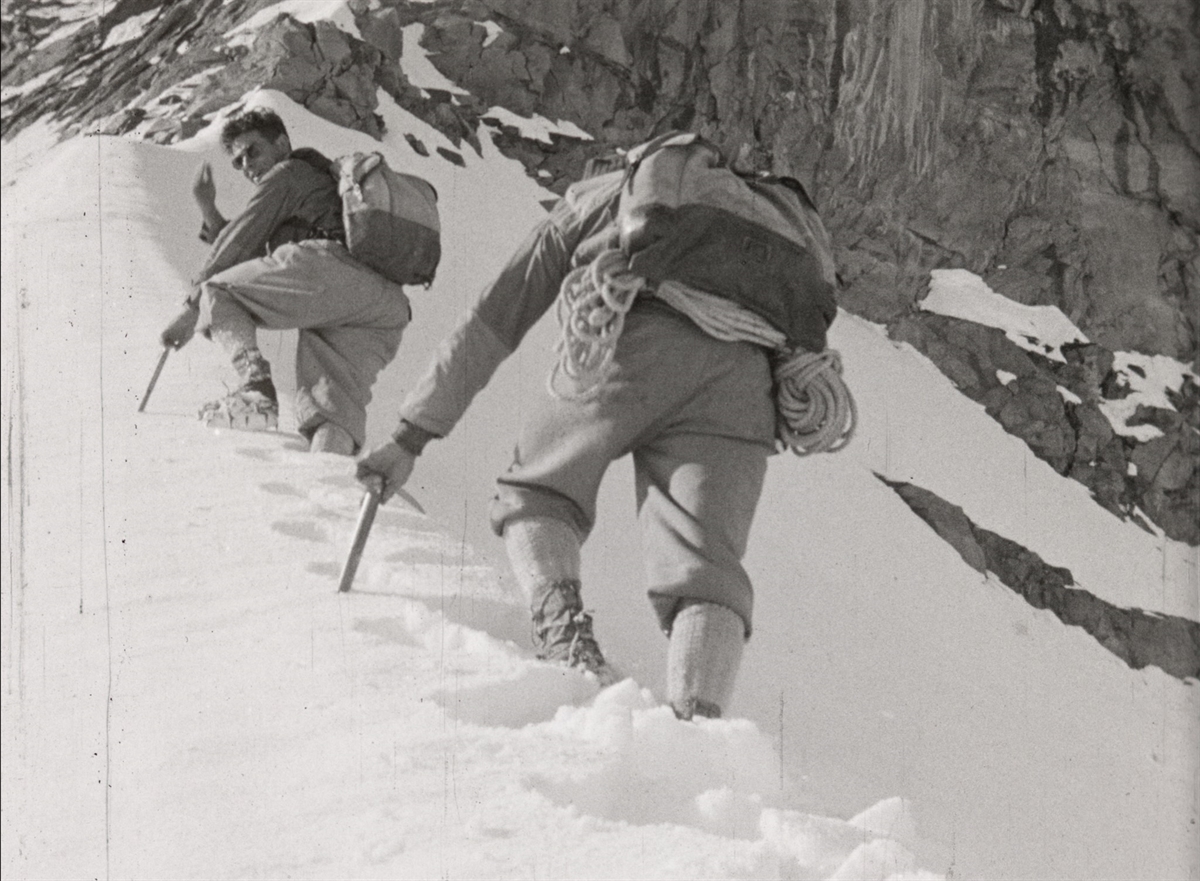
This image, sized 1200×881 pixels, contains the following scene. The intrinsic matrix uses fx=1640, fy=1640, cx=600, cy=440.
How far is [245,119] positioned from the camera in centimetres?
585

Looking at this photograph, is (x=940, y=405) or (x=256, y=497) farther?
(x=940, y=405)

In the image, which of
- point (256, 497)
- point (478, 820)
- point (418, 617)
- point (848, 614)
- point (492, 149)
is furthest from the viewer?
point (492, 149)

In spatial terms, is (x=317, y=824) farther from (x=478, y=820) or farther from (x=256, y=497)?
(x=256, y=497)

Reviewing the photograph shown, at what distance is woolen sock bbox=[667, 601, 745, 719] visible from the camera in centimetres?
312

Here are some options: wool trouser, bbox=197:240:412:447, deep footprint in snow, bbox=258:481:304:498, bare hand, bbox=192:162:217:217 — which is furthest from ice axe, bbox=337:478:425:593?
bare hand, bbox=192:162:217:217

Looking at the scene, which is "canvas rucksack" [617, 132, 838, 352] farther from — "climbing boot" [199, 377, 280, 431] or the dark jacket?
the dark jacket

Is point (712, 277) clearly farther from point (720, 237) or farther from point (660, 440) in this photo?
point (660, 440)

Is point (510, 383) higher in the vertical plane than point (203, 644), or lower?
lower

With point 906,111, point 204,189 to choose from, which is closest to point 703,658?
point 204,189

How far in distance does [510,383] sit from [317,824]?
6870 millimetres

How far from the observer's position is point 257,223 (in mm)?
5707

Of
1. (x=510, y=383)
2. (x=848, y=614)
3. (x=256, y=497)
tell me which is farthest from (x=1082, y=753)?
(x=256, y=497)

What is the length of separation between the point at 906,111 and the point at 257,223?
18550 mm

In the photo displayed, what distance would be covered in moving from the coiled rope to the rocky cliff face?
1283 centimetres
